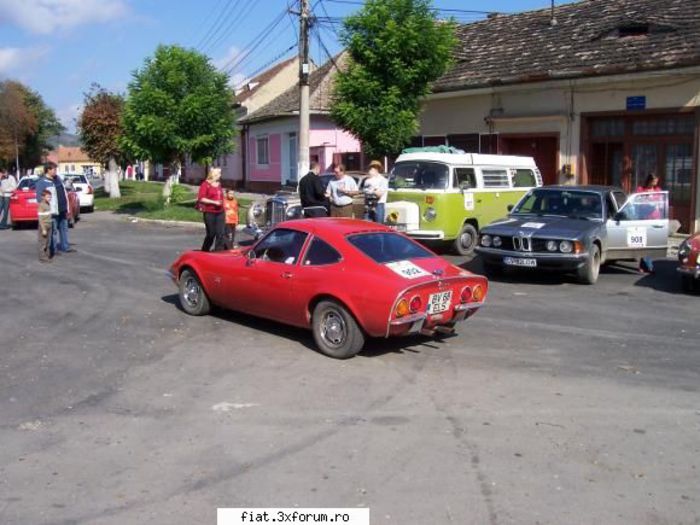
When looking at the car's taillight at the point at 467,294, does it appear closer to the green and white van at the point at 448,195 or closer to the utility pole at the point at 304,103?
the green and white van at the point at 448,195

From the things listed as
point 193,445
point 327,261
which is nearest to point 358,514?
point 193,445

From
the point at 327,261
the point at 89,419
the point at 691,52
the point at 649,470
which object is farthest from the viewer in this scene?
the point at 691,52

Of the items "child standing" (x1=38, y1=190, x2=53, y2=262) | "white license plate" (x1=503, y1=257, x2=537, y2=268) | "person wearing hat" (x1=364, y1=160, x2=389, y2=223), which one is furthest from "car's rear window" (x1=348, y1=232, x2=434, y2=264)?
"child standing" (x1=38, y1=190, x2=53, y2=262)

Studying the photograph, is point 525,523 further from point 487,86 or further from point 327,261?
point 487,86

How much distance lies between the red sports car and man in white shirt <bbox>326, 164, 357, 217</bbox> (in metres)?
5.53

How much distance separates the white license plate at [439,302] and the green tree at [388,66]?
13.5m

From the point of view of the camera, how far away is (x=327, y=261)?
311 inches

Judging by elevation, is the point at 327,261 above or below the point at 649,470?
above

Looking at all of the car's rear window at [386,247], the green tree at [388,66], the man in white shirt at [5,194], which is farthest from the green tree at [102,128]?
the car's rear window at [386,247]

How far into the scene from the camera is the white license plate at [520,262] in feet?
39.4

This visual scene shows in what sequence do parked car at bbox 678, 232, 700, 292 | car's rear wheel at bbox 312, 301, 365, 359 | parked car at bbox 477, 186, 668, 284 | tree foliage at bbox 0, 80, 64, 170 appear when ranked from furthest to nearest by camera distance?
tree foliage at bbox 0, 80, 64, 170
parked car at bbox 477, 186, 668, 284
parked car at bbox 678, 232, 700, 292
car's rear wheel at bbox 312, 301, 365, 359

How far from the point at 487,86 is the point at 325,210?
990cm

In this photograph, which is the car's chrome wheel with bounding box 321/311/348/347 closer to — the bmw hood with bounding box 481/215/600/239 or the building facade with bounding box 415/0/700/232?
the bmw hood with bounding box 481/215/600/239

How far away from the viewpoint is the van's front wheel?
50.8 feet
